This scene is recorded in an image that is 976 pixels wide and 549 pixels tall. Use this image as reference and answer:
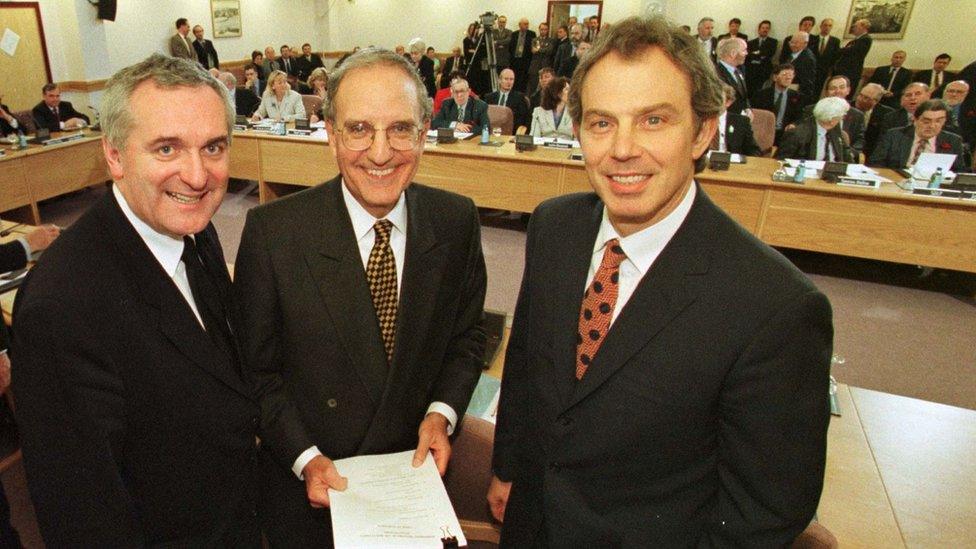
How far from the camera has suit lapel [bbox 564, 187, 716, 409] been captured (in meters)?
1.02

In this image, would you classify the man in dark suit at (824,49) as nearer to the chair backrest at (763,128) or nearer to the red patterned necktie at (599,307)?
the chair backrest at (763,128)

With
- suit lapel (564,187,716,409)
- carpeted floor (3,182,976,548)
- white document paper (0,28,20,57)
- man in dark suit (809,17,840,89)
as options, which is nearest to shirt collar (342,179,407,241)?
suit lapel (564,187,716,409)

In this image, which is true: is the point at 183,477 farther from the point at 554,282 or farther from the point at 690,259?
the point at 690,259

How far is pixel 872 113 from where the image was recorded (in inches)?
259

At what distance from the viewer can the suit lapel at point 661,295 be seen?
3.35ft

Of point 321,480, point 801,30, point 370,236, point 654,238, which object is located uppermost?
point 801,30

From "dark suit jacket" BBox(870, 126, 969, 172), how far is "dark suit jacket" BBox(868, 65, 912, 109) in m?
3.93

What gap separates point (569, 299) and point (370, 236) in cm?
52

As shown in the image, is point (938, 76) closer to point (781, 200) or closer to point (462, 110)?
point (781, 200)

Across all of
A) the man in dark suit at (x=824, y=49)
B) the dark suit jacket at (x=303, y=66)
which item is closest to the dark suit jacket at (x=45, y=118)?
the dark suit jacket at (x=303, y=66)

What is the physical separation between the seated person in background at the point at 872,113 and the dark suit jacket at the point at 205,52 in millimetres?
9712

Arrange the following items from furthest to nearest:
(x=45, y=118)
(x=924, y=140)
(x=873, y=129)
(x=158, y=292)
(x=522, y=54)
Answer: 1. (x=522, y=54)
2. (x=873, y=129)
3. (x=45, y=118)
4. (x=924, y=140)
5. (x=158, y=292)

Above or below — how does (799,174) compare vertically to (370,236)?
below

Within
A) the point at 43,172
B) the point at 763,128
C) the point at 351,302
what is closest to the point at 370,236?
the point at 351,302
